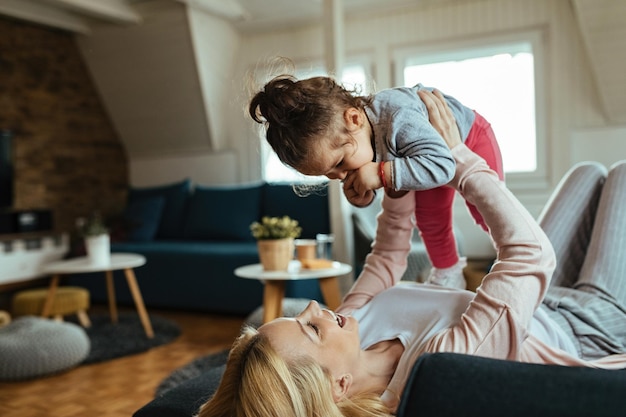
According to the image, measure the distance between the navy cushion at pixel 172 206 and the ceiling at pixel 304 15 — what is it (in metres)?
1.56

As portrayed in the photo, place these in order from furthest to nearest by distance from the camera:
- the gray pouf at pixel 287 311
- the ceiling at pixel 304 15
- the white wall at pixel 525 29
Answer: the white wall at pixel 525 29 → the ceiling at pixel 304 15 → the gray pouf at pixel 287 311

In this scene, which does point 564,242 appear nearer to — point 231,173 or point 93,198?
point 231,173

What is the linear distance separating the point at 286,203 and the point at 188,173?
66.3 inches

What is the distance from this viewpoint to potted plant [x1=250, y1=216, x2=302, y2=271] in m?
3.32

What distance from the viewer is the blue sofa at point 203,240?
454cm

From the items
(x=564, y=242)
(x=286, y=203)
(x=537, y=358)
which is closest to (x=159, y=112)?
(x=286, y=203)

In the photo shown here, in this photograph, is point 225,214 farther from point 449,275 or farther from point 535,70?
point 449,275

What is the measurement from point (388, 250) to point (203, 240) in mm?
3983

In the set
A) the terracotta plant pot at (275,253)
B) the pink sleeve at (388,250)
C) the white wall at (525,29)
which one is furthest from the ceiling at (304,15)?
the pink sleeve at (388,250)

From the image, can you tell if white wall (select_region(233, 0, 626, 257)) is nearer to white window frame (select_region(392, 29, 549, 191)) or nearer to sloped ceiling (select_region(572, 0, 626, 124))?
white window frame (select_region(392, 29, 549, 191))

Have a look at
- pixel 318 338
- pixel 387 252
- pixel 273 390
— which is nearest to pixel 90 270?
pixel 387 252

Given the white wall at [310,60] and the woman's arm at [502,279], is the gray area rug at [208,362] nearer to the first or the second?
the white wall at [310,60]

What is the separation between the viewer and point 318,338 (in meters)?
1.17

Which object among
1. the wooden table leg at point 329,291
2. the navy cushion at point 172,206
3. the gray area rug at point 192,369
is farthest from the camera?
the navy cushion at point 172,206
